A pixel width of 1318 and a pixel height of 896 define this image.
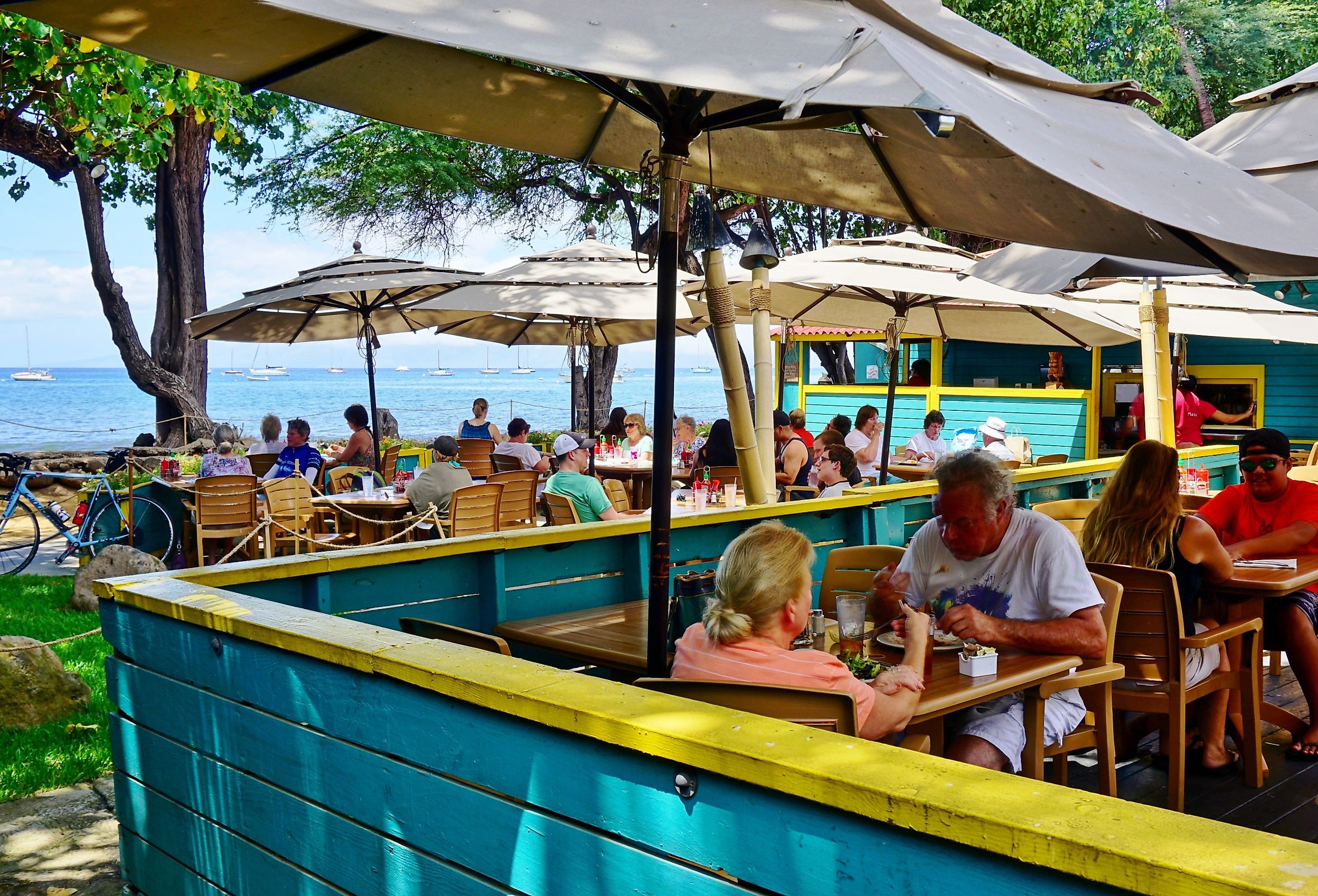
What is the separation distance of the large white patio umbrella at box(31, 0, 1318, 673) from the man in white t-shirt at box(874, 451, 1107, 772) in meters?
0.84

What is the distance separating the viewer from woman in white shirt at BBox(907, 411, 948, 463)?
43.1 ft

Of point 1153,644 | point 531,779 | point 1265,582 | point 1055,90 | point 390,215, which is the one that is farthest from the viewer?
point 390,215

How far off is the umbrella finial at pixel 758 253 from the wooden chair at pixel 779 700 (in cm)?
440

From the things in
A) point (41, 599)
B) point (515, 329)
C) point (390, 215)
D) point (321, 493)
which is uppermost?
point (390, 215)

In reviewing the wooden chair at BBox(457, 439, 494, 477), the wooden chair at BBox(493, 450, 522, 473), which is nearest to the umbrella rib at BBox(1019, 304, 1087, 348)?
the wooden chair at BBox(493, 450, 522, 473)

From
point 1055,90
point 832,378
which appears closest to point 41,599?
point 1055,90

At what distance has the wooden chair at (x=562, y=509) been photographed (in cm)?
729

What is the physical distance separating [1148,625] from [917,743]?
1.70 m

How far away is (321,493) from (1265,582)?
8780mm

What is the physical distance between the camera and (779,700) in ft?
7.98

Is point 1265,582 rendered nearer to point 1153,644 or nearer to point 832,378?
point 1153,644

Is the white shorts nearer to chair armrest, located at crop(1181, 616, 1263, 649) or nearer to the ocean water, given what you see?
chair armrest, located at crop(1181, 616, 1263, 649)

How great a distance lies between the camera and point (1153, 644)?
426 cm

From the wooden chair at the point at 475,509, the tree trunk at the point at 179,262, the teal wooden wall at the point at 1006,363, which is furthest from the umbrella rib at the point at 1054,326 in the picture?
the tree trunk at the point at 179,262
